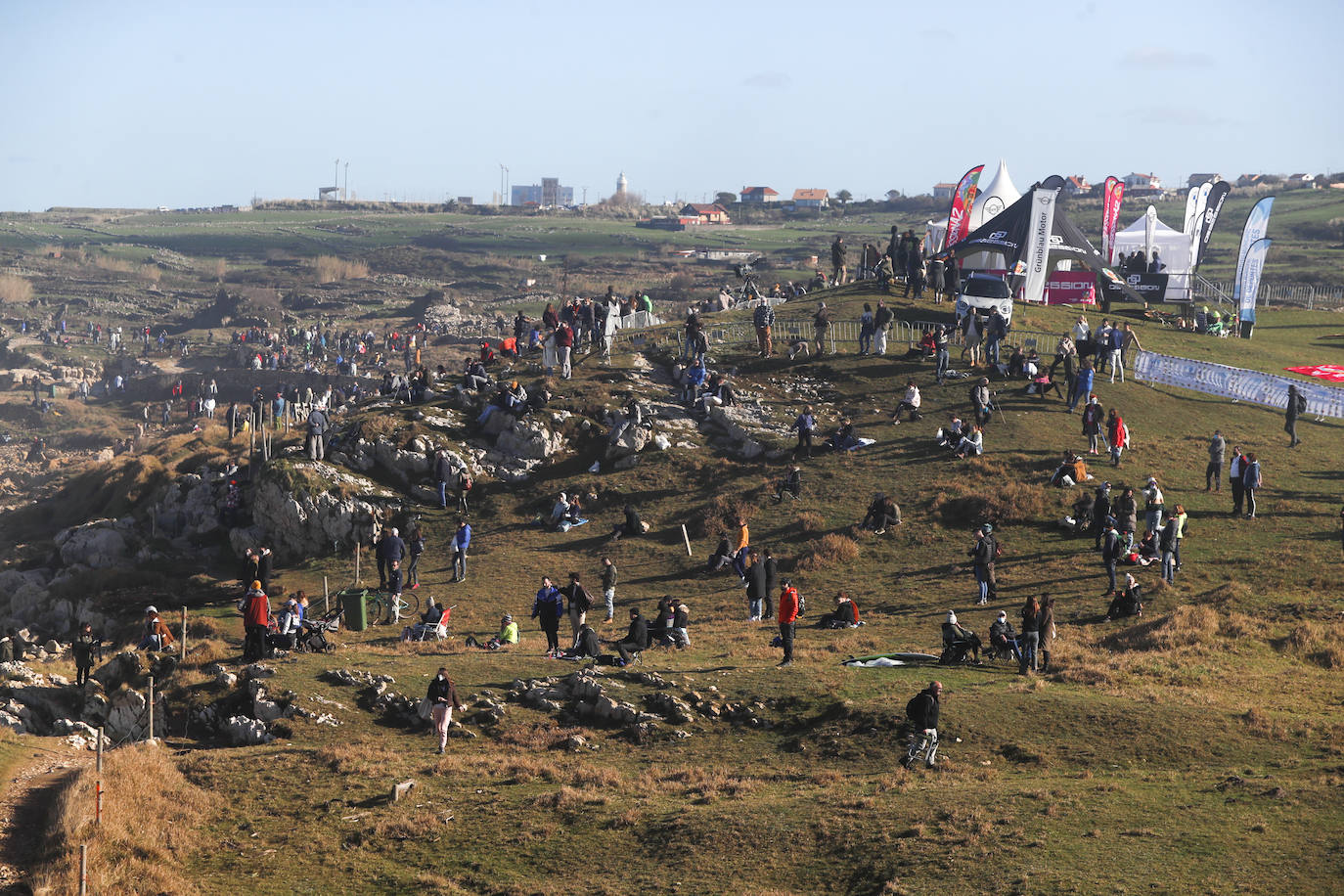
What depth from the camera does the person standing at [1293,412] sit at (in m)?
33.7

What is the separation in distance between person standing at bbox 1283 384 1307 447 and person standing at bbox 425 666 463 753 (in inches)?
1049

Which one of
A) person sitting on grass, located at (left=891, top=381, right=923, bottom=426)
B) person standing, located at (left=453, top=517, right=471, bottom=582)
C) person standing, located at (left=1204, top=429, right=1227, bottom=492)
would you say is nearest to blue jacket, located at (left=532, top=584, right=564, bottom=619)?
person standing, located at (left=453, top=517, right=471, bottom=582)

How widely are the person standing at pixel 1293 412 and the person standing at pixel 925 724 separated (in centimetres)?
2244

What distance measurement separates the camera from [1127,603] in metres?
23.6

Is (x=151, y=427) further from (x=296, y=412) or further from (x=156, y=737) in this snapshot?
(x=156, y=737)

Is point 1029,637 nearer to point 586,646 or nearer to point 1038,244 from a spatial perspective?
point 586,646

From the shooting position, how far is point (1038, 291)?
165 feet

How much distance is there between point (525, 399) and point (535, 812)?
23375mm

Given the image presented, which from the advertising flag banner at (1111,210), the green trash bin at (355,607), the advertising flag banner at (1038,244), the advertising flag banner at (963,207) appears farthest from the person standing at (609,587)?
the advertising flag banner at (1111,210)

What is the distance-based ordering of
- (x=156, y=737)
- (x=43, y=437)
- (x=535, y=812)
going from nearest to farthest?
(x=535, y=812) < (x=156, y=737) < (x=43, y=437)

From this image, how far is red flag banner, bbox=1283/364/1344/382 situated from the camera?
43750 millimetres

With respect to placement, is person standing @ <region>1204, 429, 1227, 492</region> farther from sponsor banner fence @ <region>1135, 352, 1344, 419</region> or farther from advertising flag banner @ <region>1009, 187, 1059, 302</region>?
advertising flag banner @ <region>1009, 187, 1059, 302</region>

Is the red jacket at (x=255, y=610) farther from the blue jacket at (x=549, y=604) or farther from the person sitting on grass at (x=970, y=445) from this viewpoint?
the person sitting on grass at (x=970, y=445)

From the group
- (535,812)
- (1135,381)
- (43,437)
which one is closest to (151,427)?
(43,437)
